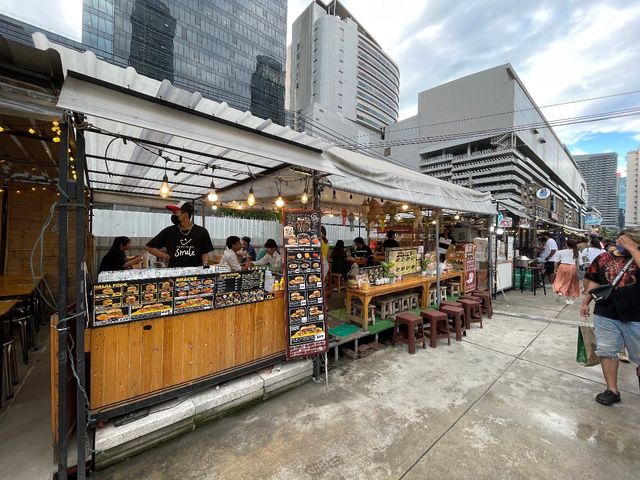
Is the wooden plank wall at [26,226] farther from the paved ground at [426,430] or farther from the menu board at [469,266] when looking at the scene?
the menu board at [469,266]

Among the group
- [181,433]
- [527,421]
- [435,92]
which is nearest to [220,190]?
[181,433]

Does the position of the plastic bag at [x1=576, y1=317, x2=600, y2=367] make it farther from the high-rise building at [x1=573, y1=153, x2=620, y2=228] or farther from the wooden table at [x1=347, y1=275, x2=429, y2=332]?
the high-rise building at [x1=573, y1=153, x2=620, y2=228]

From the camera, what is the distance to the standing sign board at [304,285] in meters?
3.59

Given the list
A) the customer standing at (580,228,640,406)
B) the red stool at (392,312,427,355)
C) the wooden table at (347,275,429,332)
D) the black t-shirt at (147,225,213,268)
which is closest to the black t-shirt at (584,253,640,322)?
the customer standing at (580,228,640,406)

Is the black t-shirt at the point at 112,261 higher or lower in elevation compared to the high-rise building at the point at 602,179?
lower

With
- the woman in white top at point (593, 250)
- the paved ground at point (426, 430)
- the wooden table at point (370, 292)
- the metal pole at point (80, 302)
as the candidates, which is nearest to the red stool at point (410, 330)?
the paved ground at point (426, 430)

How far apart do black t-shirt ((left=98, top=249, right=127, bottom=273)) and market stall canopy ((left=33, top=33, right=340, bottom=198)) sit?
1.54m

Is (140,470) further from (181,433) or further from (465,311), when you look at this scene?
(465,311)

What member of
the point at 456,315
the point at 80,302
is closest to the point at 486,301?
the point at 456,315

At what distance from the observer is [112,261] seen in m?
4.44

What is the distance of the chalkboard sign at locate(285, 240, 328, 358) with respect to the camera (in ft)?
11.7

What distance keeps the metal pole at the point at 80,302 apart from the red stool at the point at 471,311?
625 cm

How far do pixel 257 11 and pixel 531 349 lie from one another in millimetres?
80617

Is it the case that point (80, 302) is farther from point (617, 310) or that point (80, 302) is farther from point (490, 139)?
point (490, 139)
